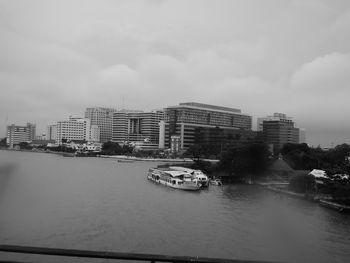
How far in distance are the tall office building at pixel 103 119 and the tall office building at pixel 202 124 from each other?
56.4 feet

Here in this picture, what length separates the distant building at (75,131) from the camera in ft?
210

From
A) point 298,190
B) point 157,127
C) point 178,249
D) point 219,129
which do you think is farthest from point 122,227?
point 157,127

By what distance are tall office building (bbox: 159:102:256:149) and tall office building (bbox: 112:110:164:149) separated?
7.75ft

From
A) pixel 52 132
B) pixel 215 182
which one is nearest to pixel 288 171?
pixel 215 182

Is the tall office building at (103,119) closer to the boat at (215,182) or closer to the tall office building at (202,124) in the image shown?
the tall office building at (202,124)

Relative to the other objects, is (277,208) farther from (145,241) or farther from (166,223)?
(145,241)

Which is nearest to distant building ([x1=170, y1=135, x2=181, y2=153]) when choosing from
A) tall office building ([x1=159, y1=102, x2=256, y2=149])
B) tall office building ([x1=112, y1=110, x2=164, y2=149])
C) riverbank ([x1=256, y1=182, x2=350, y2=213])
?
tall office building ([x1=159, y1=102, x2=256, y2=149])

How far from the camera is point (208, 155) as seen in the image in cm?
4141

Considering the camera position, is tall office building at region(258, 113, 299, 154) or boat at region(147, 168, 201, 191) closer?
boat at region(147, 168, 201, 191)

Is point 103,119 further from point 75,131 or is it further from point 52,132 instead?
point 52,132

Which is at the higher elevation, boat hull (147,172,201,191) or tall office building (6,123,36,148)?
tall office building (6,123,36,148)

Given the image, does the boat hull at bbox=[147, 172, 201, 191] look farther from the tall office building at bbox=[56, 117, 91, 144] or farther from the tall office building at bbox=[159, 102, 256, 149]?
the tall office building at bbox=[56, 117, 91, 144]

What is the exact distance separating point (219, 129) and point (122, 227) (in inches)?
1676

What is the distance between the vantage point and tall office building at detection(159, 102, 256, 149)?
48.8 meters
